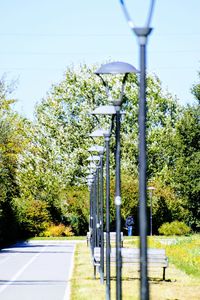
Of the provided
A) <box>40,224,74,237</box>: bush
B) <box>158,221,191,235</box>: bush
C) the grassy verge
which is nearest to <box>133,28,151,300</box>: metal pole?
the grassy verge

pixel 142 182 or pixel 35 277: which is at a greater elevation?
pixel 142 182

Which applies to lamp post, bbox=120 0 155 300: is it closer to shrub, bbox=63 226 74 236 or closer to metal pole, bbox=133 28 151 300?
metal pole, bbox=133 28 151 300

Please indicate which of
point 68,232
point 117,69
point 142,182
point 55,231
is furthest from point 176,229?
point 142,182

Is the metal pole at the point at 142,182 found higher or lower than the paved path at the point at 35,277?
higher

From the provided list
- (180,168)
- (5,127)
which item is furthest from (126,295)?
(180,168)

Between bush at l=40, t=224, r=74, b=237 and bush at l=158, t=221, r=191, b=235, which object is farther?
bush at l=40, t=224, r=74, b=237

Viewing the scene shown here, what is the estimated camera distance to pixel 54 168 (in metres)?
66.3

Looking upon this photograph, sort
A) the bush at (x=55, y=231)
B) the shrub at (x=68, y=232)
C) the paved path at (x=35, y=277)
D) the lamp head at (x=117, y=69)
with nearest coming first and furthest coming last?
the lamp head at (x=117, y=69)
the paved path at (x=35, y=277)
the bush at (x=55, y=231)
the shrub at (x=68, y=232)

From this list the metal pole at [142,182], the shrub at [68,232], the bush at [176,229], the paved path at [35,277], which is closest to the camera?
the metal pole at [142,182]

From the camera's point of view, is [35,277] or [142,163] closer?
[142,163]

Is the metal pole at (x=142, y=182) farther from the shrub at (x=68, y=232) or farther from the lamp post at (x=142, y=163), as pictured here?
the shrub at (x=68, y=232)

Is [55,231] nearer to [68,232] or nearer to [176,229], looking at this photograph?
[68,232]

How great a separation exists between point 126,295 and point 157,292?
1.14 metres

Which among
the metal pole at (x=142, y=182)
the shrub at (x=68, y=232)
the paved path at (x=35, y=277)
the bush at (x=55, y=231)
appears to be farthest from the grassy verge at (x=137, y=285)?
the shrub at (x=68, y=232)
